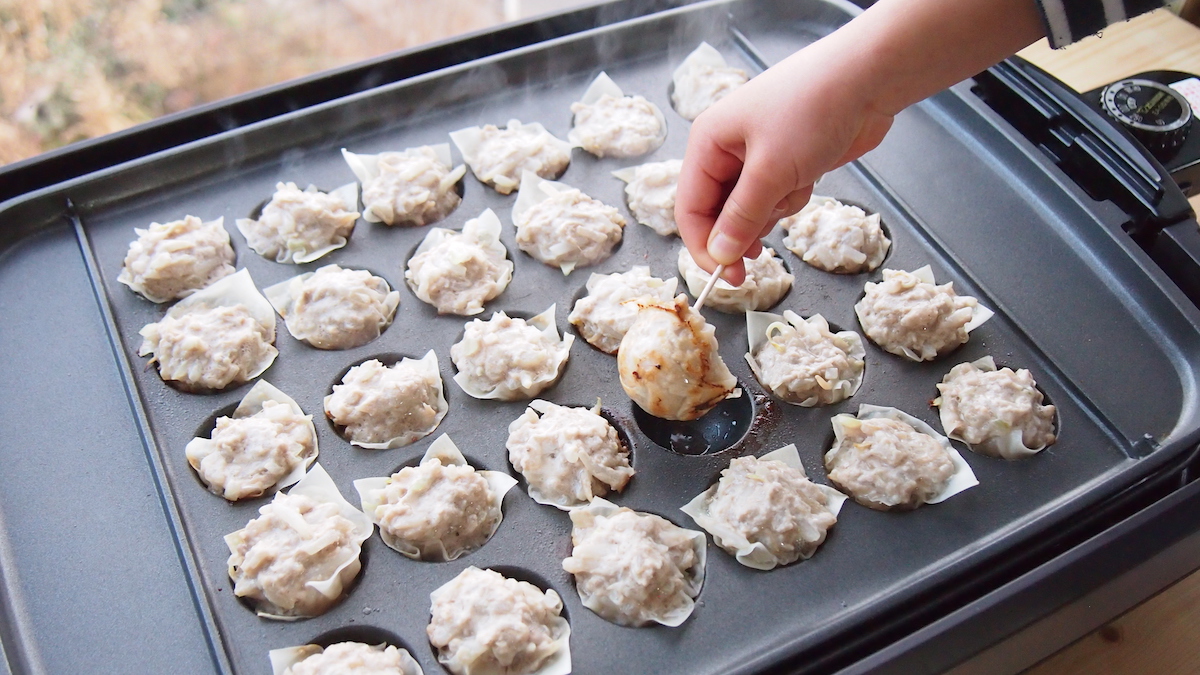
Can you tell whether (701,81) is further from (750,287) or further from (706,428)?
(706,428)

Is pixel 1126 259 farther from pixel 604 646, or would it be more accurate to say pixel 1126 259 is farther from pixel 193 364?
pixel 193 364

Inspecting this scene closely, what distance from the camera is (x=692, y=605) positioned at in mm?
1796

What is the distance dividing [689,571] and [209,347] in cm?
119

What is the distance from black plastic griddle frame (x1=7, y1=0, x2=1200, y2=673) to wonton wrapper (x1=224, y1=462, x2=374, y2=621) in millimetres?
860

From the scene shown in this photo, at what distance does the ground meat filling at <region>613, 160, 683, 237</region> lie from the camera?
7.84ft

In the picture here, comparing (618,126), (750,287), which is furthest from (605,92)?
(750,287)

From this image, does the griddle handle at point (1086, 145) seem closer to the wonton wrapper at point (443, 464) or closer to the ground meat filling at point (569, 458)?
the ground meat filling at point (569, 458)

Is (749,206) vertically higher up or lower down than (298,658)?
higher up

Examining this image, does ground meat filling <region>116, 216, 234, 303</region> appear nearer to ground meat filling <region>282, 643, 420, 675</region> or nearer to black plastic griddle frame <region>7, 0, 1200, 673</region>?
black plastic griddle frame <region>7, 0, 1200, 673</region>

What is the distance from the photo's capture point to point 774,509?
1.85 m

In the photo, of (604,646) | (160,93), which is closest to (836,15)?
(604,646)

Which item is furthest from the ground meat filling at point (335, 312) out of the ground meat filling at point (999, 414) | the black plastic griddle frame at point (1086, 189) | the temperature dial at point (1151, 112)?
the temperature dial at point (1151, 112)

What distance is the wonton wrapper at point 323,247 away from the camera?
2.32 m

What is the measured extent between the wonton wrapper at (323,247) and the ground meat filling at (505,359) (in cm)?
47
